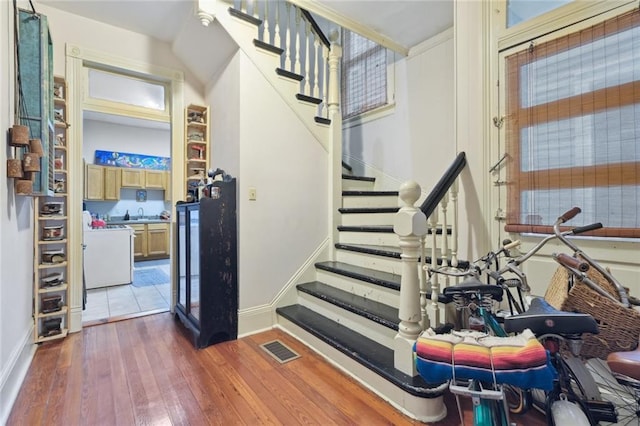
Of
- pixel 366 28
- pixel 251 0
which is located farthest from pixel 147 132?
pixel 366 28

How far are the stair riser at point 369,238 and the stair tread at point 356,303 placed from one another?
52 centimetres

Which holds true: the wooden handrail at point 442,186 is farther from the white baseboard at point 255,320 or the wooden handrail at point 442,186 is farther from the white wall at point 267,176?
the white baseboard at point 255,320

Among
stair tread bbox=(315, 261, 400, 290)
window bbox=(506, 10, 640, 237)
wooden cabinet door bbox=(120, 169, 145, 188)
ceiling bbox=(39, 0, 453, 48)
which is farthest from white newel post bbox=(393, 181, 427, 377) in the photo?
wooden cabinet door bbox=(120, 169, 145, 188)

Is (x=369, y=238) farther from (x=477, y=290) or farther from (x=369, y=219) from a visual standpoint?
(x=477, y=290)

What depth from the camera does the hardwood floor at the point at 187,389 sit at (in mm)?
1566

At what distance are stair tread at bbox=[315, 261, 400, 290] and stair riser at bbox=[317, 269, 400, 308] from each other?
48 millimetres

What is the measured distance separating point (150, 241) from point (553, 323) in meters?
7.22

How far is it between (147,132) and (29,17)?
5652 millimetres

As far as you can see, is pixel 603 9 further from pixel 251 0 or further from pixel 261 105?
pixel 251 0

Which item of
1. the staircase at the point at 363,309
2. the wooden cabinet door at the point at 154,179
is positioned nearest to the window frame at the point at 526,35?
the staircase at the point at 363,309

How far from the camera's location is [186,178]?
327cm

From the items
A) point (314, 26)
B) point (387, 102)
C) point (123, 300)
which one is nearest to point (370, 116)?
point (387, 102)

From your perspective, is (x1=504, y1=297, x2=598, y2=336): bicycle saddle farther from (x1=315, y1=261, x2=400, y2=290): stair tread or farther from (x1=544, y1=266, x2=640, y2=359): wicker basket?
(x1=315, y1=261, x2=400, y2=290): stair tread

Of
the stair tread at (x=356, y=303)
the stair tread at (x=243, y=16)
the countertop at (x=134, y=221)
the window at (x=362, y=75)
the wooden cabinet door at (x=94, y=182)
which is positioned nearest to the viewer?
the stair tread at (x=356, y=303)
